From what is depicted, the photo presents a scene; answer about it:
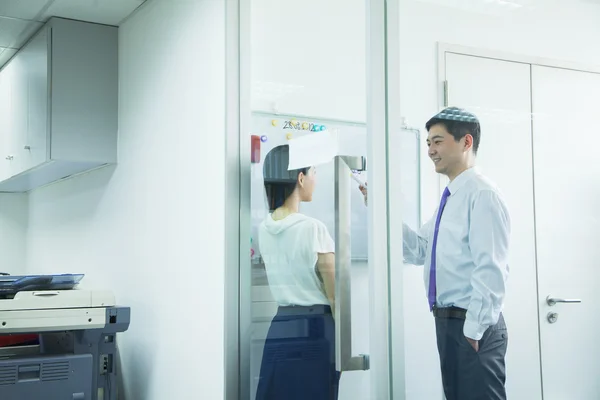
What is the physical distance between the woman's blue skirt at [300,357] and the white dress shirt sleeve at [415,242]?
0.45 metres

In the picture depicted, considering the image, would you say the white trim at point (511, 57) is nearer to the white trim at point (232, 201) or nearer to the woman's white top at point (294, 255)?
the woman's white top at point (294, 255)

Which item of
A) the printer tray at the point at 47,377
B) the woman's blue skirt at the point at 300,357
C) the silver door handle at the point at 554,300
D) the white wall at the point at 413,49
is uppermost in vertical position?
the white wall at the point at 413,49

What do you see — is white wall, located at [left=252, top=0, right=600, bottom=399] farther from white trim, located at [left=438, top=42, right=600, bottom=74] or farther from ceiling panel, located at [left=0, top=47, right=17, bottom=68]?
ceiling panel, located at [left=0, top=47, right=17, bottom=68]

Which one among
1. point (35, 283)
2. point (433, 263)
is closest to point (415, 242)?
point (433, 263)

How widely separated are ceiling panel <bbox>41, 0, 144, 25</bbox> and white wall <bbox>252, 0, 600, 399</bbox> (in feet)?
3.25

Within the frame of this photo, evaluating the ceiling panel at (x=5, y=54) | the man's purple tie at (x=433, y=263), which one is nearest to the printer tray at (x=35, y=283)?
the ceiling panel at (x=5, y=54)

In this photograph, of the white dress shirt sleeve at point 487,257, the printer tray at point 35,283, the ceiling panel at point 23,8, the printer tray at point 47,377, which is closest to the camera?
the white dress shirt sleeve at point 487,257

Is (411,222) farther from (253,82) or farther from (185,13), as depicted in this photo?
(185,13)

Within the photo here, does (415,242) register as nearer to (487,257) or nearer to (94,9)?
(487,257)

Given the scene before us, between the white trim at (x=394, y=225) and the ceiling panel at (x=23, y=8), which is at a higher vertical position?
the ceiling panel at (x=23, y=8)

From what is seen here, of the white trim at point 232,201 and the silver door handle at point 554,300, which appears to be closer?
the silver door handle at point 554,300

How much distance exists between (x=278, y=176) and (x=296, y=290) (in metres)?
0.39

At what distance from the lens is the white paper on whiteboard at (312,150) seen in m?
1.88

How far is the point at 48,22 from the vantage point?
3121mm
